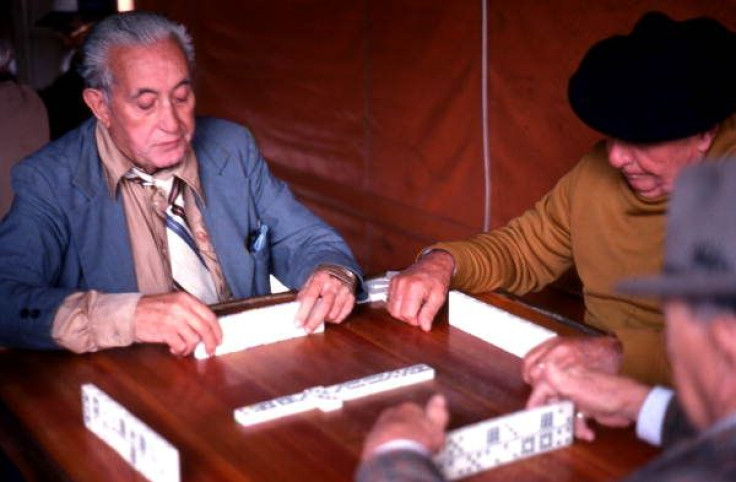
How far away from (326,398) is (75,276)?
3.42 ft

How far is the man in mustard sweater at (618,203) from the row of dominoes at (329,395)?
0.76 feet

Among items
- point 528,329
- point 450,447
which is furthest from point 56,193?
point 450,447

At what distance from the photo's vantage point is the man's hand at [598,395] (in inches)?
63.7

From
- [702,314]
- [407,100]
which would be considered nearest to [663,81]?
[702,314]

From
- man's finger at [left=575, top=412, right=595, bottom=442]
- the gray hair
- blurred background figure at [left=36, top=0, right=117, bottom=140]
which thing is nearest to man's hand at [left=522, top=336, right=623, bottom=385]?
man's finger at [left=575, top=412, right=595, bottom=442]

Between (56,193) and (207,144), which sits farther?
(207,144)

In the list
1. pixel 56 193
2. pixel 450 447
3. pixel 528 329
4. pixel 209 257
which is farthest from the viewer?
pixel 209 257

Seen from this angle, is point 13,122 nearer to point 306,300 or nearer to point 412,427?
point 306,300

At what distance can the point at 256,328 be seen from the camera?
2029mm

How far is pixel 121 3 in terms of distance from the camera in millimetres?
7207

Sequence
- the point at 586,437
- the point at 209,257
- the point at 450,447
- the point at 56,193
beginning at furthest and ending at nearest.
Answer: the point at 209,257 → the point at 56,193 → the point at 586,437 → the point at 450,447

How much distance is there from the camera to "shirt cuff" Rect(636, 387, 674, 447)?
158cm

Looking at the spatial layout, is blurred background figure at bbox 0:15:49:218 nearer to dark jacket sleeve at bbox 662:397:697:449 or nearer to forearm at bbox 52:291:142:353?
forearm at bbox 52:291:142:353

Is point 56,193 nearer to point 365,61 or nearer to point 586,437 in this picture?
point 586,437
